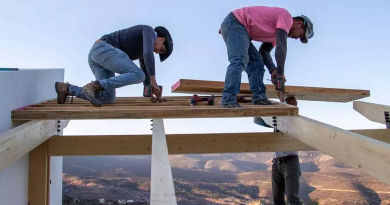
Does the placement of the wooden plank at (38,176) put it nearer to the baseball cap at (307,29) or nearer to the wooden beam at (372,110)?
the baseball cap at (307,29)

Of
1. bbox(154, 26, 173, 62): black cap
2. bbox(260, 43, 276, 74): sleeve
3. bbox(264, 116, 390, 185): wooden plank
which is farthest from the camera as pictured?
bbox(260, 43, 276, 74): sleeve

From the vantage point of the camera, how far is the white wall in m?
2.37

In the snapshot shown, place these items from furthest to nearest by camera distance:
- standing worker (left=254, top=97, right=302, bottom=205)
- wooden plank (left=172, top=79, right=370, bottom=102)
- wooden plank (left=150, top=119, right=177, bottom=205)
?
1. wooden plank (left=172, top=79, right=370, bottom=102)
2. standing worker (left=254, top=97, right=302, bottom=205)
3. wooden plank (left=150, top=119, right=177, bottom=205)

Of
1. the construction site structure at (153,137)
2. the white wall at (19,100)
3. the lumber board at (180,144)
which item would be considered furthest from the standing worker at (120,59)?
the lumber board at (180,144)

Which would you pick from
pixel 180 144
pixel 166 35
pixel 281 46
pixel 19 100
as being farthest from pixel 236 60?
pixel 19 100

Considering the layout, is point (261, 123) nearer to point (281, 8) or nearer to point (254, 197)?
point (281, 8)

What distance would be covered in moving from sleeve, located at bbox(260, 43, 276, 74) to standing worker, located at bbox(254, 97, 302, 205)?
0.75 meters

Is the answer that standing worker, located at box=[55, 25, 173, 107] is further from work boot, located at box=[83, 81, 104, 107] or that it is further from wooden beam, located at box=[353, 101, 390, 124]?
wooden beam, located at box=[353, 101, 390, 124]

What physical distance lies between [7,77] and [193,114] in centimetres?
142

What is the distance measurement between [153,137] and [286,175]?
6.72ft

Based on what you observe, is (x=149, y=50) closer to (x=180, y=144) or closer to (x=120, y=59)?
(x=120, y=59)

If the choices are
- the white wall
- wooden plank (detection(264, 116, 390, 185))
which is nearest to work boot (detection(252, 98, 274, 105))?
wooden plank (detection(264, 116, 390, 185))

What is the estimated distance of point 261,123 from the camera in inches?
149

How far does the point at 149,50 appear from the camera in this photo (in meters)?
2.84
